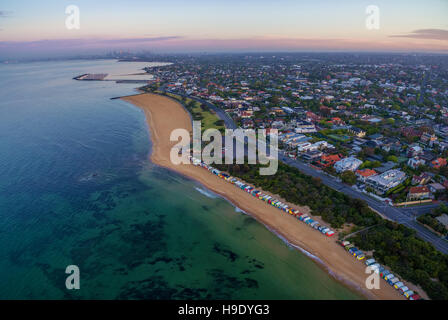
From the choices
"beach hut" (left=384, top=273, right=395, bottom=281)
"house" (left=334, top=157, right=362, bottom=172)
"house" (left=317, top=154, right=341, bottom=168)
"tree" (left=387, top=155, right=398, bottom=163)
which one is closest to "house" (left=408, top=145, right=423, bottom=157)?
"tree" (left=387, top=155, right=398, bottom=163)

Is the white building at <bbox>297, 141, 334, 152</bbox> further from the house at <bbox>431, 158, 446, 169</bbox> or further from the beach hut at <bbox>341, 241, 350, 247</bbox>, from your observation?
the beach hut at <bbox>341, 241, 350, 247</bbox>

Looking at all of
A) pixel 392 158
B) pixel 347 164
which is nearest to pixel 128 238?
pixel 347 164

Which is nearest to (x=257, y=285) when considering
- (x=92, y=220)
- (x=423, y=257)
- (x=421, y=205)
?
(x=423, y=257)

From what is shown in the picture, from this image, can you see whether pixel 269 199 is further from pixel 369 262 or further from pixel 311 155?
pixel 311 155

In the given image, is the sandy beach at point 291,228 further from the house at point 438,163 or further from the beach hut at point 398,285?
the house at point 438,163

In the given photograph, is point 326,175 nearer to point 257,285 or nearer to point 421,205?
point 421,205
